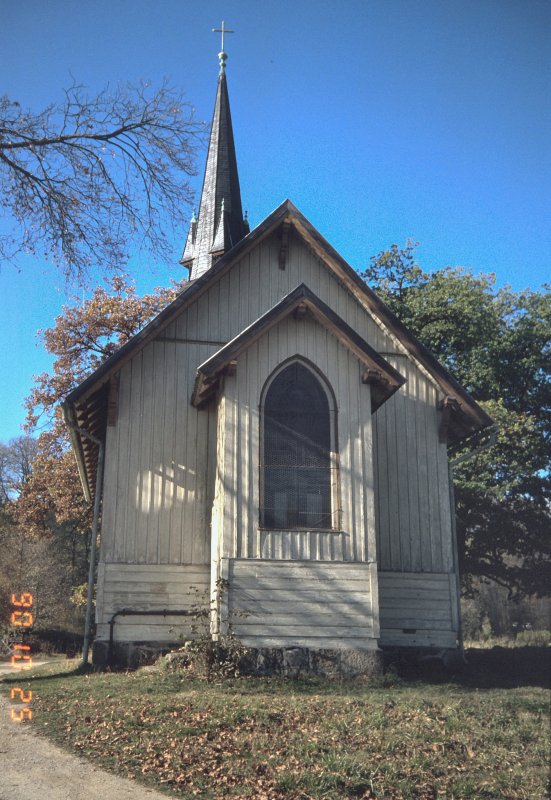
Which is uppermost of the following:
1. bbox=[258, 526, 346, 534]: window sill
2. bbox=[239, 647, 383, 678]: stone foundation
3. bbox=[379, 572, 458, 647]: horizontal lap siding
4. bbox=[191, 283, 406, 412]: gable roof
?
bbox=[191, 283, 406, 412]: gable roof

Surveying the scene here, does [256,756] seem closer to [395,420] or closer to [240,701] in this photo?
[240,701]

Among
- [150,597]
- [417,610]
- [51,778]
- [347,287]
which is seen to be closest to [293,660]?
[150,597]

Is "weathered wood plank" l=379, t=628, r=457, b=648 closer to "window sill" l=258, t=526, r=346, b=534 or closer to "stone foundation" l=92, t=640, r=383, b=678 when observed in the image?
"stone foundation" l=92, t=640, r=383, b=678

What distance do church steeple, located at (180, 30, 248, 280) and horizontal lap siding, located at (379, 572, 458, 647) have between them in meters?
10.1

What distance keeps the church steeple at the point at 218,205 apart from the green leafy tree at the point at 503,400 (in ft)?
29.4

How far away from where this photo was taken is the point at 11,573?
3284 cm

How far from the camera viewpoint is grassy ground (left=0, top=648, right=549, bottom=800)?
7.62 metres

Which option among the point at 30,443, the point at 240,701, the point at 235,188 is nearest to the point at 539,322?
the point at 235,188

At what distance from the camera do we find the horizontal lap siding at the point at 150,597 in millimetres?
14430

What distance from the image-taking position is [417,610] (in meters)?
15.3

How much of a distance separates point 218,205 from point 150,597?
12.0 meters

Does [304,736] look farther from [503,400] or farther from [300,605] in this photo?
[503,400]

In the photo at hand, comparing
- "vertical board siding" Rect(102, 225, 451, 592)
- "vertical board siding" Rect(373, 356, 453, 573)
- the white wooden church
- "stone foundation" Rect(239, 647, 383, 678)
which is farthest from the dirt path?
"vertical board siding" Rect(373, 356, 453, 573)

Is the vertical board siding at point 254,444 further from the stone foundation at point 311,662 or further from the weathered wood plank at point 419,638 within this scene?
the stone foundation at point 311,662
